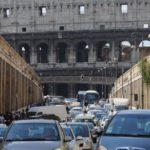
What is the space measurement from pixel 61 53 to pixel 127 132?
157 meters

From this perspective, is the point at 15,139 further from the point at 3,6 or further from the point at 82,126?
the point at 3,6

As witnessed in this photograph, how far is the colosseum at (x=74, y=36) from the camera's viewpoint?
164 m

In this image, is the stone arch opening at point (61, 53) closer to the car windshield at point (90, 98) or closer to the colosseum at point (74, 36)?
the colosseum at point (74, 36)

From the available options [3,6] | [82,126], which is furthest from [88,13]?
[82,126]

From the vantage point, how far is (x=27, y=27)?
170500 mm

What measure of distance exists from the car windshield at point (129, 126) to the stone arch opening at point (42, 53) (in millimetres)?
153560

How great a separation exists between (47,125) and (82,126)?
36.2 feet

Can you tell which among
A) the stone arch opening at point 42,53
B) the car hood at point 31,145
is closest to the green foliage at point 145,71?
the car hood at point 31,145

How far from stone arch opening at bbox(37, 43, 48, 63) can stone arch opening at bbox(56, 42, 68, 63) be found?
2.56 metres

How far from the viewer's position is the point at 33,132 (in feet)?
65.5

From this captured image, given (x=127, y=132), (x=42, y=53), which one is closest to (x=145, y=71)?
(x=127, y=132)

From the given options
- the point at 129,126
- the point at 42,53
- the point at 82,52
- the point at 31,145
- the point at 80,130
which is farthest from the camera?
the point at 42,53

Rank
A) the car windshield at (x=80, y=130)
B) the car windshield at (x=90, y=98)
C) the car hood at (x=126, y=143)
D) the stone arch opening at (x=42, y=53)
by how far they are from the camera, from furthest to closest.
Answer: the stone arch opening at (x=42, y=53), the car windshield at (x=90, y=98), the car windshield at (x=80, y=130), the car hood at (x=126, y=143)

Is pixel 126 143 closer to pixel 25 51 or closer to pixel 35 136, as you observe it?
pixel 35 136
